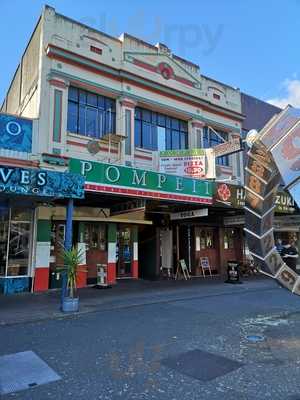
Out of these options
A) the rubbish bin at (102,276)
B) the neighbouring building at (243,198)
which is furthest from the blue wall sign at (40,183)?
the neighbouring building at (243,198)

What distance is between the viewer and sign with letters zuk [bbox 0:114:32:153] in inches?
491

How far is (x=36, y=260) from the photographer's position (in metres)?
13.0

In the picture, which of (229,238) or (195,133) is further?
(229,238)

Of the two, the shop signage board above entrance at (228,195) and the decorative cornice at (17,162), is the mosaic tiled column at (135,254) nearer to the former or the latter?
the shop signage board above entrance at (228,195)

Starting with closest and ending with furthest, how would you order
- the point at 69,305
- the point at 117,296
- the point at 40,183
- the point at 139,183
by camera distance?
1. the point at 40,183
2. the point at 69,305
3. the point at 139,183
4. the point at 117,296

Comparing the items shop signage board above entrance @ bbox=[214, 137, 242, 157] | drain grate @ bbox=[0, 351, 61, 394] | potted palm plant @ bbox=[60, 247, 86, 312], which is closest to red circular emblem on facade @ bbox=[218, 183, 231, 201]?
shop signage board above entrance @ bbox=[214, 137, 242, 157]

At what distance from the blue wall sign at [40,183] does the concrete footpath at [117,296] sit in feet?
10.4

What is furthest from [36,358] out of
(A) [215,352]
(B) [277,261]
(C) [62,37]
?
(C) [62,37]

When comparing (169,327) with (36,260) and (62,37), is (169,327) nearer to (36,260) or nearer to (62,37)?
(36,260)

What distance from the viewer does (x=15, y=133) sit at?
41.7 feet

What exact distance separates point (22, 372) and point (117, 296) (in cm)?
710

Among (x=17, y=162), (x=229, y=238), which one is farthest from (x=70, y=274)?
(x=229, y=238)

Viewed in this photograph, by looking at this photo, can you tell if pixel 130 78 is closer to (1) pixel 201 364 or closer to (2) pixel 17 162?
(2) pixel 17 162

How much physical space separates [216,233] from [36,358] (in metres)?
15.4
